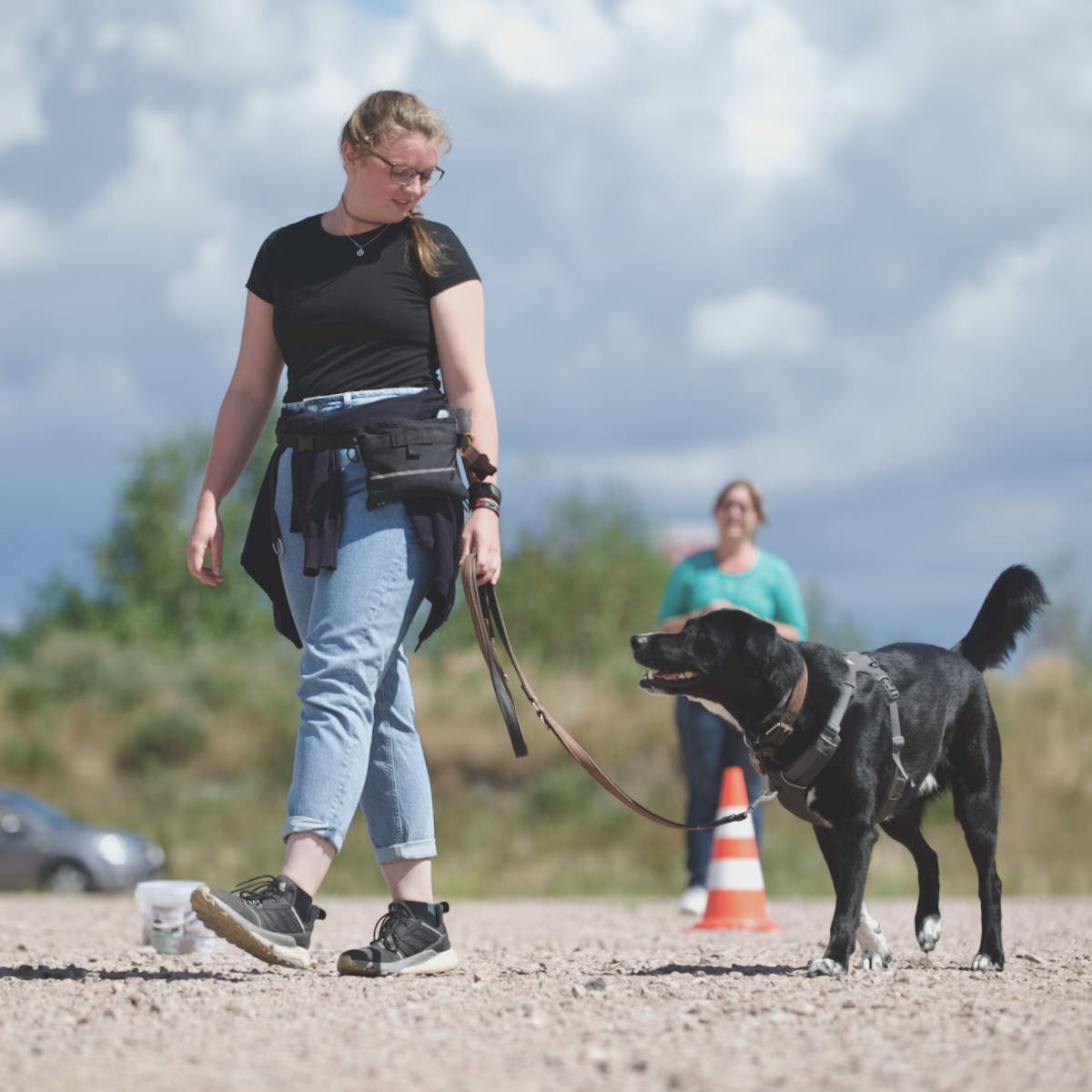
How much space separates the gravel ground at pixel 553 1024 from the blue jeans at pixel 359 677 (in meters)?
0.46

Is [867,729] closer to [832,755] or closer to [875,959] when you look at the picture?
[832,755]

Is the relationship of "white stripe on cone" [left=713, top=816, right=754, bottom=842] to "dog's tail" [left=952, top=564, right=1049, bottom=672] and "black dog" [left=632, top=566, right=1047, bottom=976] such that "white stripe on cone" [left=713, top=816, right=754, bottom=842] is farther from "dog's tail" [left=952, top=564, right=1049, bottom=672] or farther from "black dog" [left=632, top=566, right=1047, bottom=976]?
"dog's tail" [left=952, top=564, right=1049, bottom=672]

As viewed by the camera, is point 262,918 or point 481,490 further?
point 481,490

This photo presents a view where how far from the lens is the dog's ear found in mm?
4316

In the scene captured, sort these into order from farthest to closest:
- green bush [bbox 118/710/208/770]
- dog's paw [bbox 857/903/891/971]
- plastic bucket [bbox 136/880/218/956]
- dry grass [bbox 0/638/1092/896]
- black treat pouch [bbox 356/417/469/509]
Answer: green bush [bbox 118/710/208/770]
dry grass [bbox 0/638/1092/896]
plastic bucket [bbox 136/880/218/956]
dog's paw [bbox 857/903/891/971]
black treat pouch [bbox 356/417/469/509]

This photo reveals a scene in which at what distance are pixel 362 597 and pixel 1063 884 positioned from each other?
10389 mm

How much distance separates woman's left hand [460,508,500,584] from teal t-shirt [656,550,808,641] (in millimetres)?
3266

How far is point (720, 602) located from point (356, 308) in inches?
140

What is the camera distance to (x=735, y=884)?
21.3 feet

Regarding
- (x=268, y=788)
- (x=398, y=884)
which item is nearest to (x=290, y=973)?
(x=398, y=884)

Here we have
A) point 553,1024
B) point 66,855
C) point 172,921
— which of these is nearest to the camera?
point 553,1024

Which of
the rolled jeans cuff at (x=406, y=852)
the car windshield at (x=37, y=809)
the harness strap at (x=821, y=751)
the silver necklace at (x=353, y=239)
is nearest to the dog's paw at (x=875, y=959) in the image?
the harness strap at (x=821, y=751)

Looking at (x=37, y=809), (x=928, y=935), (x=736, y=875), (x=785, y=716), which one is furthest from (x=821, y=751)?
(x=37, y=809)

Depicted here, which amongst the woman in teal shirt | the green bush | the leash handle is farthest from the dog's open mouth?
the green bush
